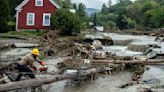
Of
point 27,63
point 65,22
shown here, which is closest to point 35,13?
point 65,22

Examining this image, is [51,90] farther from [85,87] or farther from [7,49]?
[7,49]

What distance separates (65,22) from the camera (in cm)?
4541

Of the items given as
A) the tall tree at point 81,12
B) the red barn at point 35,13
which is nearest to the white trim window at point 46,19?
the red barn at point 35,13

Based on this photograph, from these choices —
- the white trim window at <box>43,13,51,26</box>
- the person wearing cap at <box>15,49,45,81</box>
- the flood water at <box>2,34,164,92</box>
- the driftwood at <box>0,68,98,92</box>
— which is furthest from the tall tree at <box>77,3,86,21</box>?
the person wearing cap at <box>15,49,45,81</box>

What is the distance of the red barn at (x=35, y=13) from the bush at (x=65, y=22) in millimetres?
2790

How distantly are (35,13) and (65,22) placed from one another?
627cm

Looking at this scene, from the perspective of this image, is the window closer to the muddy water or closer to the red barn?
the red barn

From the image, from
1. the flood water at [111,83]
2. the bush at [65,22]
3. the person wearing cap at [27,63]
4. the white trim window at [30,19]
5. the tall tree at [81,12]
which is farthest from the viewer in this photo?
the tall tree at [81,12]

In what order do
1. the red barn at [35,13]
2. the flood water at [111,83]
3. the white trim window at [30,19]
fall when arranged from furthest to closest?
the white trim window at [30,19]
the red barn at [35,13]
the flood water at [111,83]

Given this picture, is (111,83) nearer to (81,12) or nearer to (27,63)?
(27,63)

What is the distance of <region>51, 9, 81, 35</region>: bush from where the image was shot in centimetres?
4553

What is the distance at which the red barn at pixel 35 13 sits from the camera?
50000 millimetres

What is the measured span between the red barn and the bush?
279 cm

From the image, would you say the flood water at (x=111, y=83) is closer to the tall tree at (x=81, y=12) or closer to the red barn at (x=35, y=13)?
the red barn at (x=35, y=13)
